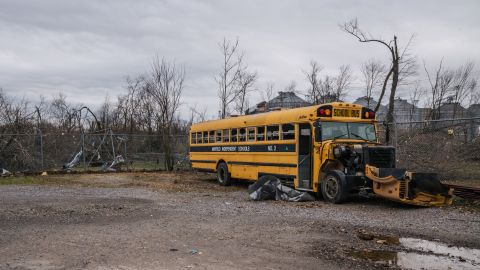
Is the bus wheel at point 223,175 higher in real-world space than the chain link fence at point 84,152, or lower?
lower

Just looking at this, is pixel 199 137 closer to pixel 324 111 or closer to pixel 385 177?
pixel 324 111

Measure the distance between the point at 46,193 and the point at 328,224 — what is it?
905 cm

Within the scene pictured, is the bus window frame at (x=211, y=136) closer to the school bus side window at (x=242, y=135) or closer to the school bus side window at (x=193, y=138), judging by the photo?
the school bus side window at (x=193, y=138)

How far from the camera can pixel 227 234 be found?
7.62 metres

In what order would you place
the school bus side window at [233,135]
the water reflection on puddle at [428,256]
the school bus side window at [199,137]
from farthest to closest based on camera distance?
the school bus side window at [199,137], the school bus side window at [233,135], the water reflection on puddle at [428,256]

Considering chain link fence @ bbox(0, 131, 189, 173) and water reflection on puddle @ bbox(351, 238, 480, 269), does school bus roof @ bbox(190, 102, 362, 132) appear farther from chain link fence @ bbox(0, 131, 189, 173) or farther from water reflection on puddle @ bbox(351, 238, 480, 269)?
chain link fence @ bbox(0, 131, 189, 173)

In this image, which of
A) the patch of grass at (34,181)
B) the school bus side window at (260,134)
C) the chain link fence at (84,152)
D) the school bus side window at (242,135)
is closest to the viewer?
the school bus side window at (260,134)

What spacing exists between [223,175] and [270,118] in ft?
12.6

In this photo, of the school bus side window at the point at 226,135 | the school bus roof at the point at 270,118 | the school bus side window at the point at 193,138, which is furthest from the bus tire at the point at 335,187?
the school bus side window at the point at 193,138

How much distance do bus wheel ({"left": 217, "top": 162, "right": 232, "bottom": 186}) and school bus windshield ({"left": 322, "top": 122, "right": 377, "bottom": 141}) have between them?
534 centimetres

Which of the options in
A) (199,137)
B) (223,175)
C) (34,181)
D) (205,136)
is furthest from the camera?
(199,137)

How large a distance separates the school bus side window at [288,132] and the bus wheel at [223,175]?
3899mm

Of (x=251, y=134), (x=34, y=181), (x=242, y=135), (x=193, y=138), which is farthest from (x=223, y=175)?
(x=34, y=181)

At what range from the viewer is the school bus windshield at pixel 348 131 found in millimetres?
12164
